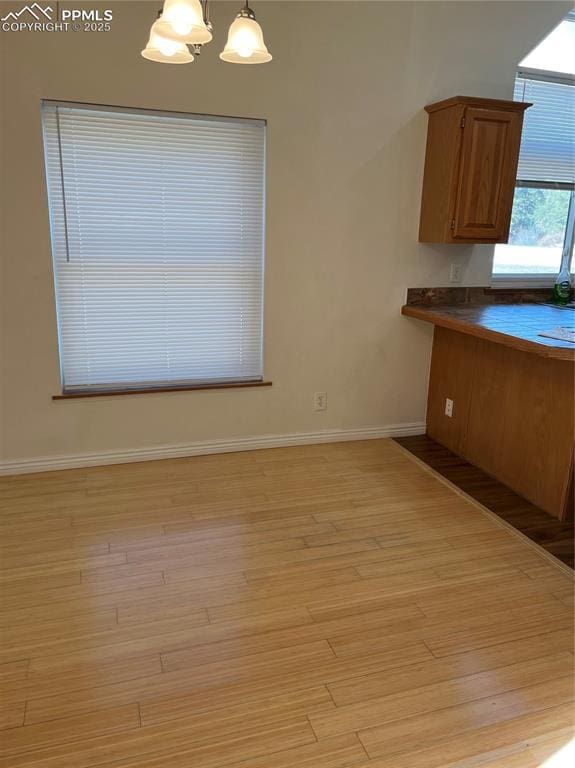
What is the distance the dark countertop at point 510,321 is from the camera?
95.1 inches

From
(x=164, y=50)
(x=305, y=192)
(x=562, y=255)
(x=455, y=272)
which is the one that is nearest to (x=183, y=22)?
(x=164, y=50)

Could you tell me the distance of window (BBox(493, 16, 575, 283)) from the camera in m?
3.58

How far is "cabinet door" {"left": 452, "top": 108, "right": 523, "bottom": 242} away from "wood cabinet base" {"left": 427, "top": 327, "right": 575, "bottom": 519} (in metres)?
0.69

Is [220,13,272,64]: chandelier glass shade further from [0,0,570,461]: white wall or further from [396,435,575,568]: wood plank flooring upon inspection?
[396,435,575,568]: wood plank flooring

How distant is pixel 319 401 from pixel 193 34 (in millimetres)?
2389

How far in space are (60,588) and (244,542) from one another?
78cm

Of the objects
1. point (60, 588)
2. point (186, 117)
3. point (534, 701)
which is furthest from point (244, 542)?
point (186, 117)

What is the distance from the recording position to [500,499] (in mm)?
2947

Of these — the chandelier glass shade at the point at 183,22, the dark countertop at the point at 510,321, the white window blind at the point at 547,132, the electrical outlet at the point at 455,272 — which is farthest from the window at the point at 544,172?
the chandelier glass shade at the point at 183,22

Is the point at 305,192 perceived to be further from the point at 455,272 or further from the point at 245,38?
the point at 245,38

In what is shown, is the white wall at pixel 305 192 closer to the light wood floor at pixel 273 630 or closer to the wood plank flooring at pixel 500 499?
the wood plank flooring at pixel 500 499

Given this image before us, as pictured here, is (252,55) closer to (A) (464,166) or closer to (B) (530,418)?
(A) (464,166)

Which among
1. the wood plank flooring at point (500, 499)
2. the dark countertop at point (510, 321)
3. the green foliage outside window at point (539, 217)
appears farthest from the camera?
the green foliage outside window at point (539, 217)

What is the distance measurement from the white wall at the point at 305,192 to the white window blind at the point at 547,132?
0.26m
